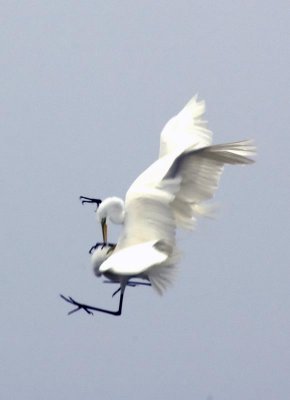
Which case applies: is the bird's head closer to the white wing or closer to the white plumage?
the white plumage

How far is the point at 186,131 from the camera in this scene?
85.5 ft

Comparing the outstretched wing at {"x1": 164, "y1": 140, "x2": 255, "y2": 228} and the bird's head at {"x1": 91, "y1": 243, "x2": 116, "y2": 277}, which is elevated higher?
the outstretched wing at {"x1": 164, "y1": 140, "x2": 255, "y2": 228}

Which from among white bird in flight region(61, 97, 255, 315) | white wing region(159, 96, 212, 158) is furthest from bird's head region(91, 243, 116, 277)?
white wing region(159, 96, 212, 158)

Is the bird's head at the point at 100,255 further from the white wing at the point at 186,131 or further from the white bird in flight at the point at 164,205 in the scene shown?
the white wing at the point at 186,131

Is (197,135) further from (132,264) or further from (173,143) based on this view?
(132,264)

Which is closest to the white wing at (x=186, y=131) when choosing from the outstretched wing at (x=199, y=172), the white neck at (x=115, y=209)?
the outstretched wing at (x=199, y=172)

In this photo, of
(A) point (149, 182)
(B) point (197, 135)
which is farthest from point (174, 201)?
(B) point (197, 135)

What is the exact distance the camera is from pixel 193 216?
24219mm

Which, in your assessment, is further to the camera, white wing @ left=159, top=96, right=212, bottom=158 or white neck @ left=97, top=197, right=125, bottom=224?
white wing @ left=159, top=96, right=212, bottom=158

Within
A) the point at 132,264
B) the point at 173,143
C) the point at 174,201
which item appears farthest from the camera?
the point at 173,143

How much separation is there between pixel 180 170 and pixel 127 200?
1.79 ft

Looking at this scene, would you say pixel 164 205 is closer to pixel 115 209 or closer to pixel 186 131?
pixel 115 209

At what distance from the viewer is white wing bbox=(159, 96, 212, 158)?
2542 cm

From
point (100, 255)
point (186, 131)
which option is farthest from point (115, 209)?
point (186, 131)
